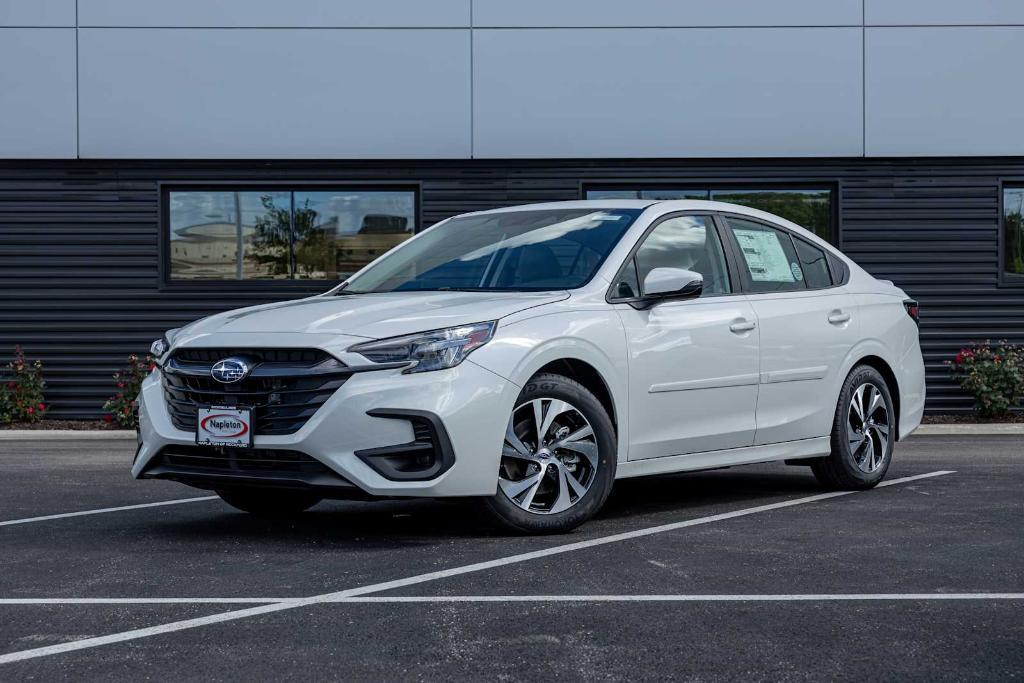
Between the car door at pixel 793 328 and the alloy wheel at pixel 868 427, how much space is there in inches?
10.3

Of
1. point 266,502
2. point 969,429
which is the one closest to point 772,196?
point 969,429

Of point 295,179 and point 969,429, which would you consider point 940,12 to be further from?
point 295,179

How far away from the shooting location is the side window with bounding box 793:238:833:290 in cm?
795

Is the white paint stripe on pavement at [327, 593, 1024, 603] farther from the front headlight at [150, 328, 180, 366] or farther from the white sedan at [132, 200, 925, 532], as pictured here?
the front headlight at [150, 328, 180, 366]

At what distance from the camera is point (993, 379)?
14609 mm

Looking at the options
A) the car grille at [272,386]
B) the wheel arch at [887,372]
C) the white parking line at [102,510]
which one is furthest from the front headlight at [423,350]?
the wheel arch at [887,372]

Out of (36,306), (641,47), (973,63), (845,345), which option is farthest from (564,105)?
Answer: (845,345)

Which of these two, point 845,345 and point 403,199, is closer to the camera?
point 845,345

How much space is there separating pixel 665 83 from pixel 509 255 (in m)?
8.47

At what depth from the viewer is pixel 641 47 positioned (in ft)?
49.1

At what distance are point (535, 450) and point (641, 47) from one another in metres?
9.71

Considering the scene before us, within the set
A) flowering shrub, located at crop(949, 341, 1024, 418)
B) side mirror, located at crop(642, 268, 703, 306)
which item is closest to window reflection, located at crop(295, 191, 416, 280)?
flowering shrub, located at crop(949, 341, 1024, 418)

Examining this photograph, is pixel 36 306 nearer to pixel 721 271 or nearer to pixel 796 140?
pixel 796 140

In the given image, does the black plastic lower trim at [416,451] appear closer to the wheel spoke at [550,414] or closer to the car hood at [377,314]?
the car hood at [377,314]
